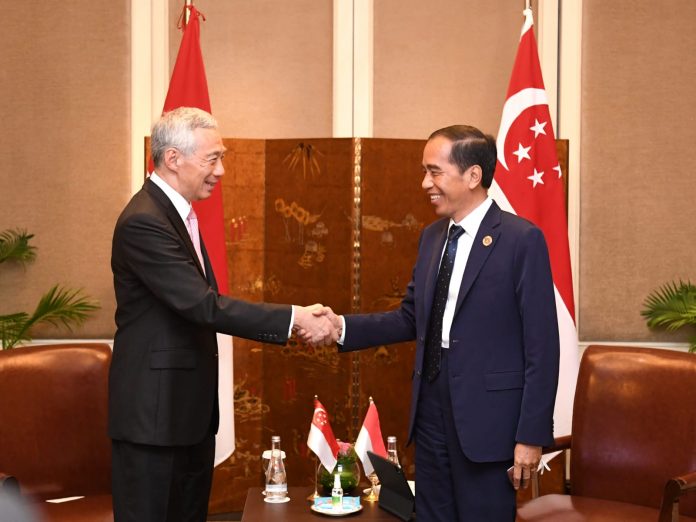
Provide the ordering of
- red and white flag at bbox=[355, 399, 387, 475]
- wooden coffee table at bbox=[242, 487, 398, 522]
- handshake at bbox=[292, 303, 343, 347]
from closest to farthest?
wooden coffee table at bbox=[242, 487, 398, 522], handshake at bbox=[292, 303, 343, 347], red and white flag at bbox=[355, 399, 387, 475]

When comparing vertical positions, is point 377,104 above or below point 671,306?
above

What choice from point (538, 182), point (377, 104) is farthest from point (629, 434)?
point (377, 104)

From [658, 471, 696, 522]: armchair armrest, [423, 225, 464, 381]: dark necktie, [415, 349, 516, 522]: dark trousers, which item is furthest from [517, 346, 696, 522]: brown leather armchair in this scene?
[423, 225, 464, 381]: dark necktie

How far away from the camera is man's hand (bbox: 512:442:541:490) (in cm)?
284

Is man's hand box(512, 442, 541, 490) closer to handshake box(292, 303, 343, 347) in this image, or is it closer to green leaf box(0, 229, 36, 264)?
handshake box(292, 303, 343, 347)

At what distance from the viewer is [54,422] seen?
11.6 ft

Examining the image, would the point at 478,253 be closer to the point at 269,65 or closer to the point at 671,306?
the point at 671,306

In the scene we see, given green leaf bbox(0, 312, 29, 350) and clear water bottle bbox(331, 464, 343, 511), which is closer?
clear water bottle bbox(331, 464, 343, 511)

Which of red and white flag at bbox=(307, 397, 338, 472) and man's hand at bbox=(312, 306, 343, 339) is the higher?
man's hand at bbox=(312, 306, 343, 339)

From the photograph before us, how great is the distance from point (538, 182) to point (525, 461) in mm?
2283

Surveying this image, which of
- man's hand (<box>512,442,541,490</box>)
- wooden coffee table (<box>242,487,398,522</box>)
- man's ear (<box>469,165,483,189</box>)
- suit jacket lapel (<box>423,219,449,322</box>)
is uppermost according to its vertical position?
man's ear (<box>469,165,483,189</box>)

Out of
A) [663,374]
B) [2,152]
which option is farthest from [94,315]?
[663,374]

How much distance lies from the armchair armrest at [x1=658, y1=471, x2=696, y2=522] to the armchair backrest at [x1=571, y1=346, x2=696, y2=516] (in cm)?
41

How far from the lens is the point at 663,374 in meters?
3.62
